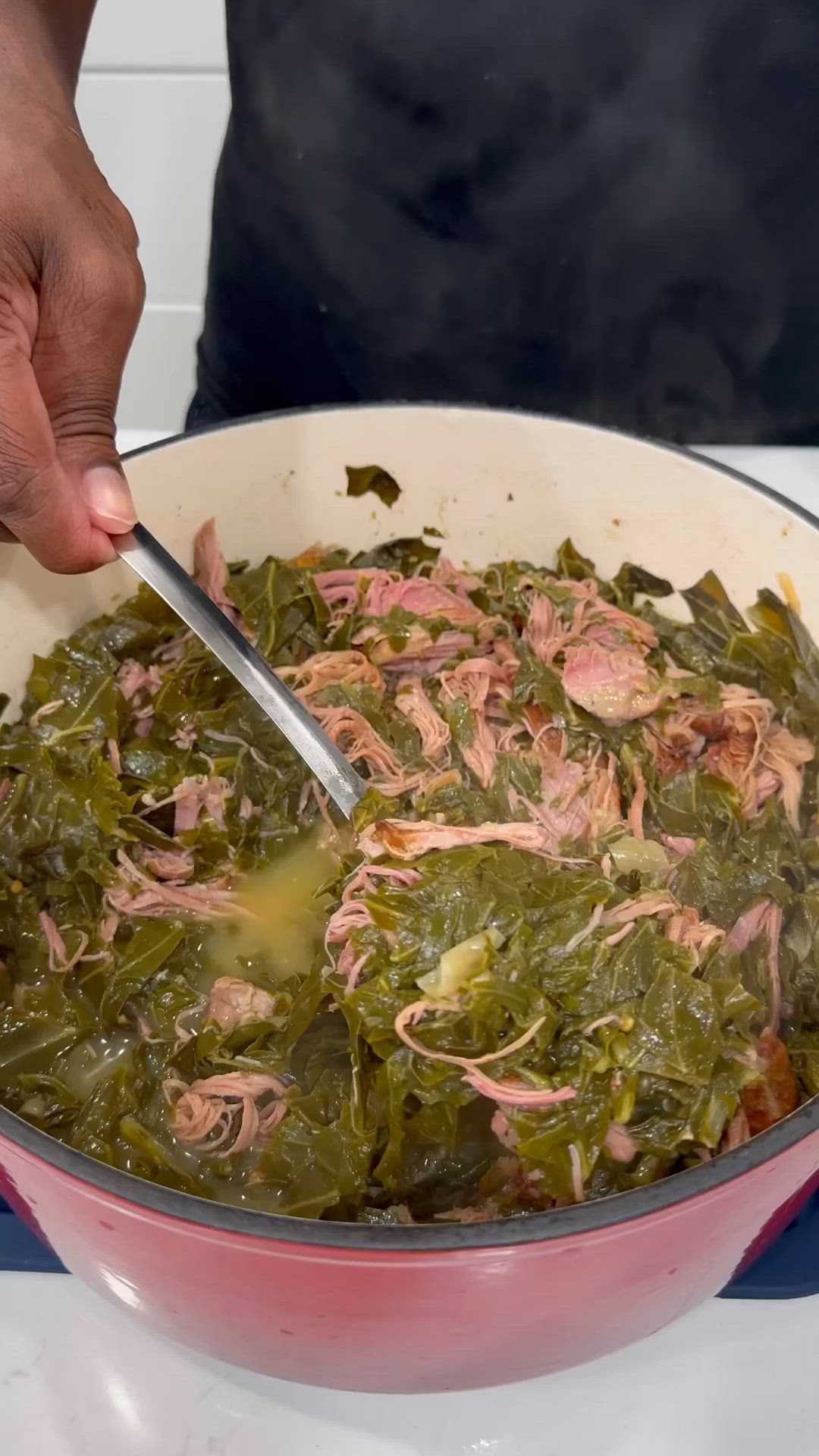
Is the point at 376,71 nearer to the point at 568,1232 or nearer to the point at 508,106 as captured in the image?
the point at 508,106

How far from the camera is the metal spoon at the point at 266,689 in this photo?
1.60 m

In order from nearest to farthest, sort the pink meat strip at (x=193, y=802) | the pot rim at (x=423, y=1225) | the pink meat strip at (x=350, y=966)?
the pot rim at (x=423, y=1225) → the pink meat strip at (x=350, y=966) → the pink meat strip at (x=193, y=802)

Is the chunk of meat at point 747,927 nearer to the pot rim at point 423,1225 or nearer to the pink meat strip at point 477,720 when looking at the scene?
the pink meat strip at point 477,720

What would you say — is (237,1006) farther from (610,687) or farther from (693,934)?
(610,687)

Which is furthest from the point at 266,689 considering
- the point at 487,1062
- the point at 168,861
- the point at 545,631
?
the point at 487,1062

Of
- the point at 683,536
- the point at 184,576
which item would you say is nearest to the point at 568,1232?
the point at 184,576

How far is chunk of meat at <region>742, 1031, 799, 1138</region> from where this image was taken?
4.29 ft

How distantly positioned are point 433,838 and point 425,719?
0.40 metres

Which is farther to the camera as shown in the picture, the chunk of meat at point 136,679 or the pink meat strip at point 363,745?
the chunk of meat at point 136,679

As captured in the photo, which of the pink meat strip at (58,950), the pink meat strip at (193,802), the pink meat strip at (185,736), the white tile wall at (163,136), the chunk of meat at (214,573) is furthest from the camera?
the white tile wall at (163,136)

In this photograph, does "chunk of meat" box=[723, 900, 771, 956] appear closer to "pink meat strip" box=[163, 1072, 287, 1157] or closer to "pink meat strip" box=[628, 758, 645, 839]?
"pink meat strip" box=[628, 758, 645, 839]

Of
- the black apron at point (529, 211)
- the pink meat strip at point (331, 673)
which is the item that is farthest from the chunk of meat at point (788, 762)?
the black apron at point (529, 211)

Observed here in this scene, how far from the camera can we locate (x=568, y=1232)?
2.92 feet

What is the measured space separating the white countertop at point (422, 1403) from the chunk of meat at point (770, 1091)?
0.24m
